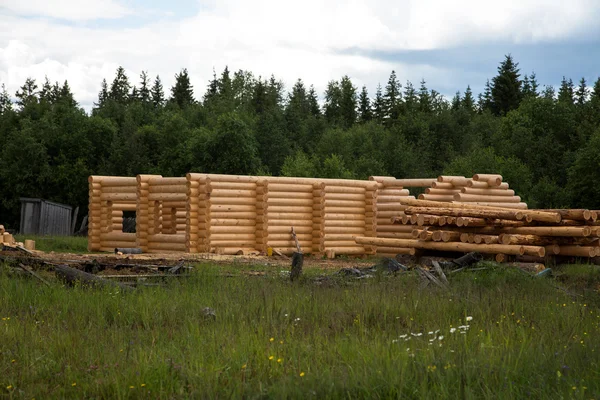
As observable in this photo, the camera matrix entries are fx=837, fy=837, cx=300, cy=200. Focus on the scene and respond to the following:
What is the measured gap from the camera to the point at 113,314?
9.48 metres

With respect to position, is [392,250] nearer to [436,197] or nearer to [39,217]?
[436,197]

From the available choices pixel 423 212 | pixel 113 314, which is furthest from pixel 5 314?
pixel 423 212

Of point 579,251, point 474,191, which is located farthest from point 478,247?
point 474,191

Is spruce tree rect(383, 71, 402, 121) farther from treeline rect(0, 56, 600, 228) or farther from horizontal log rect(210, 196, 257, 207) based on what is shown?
horizontal log rect(210, 196, 257, 207)

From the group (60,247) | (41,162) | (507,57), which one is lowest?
(60,247)

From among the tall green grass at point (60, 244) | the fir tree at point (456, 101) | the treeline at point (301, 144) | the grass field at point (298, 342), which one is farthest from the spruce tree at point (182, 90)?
the grass field at point (298, 342)

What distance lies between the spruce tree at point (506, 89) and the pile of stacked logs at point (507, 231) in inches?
2017

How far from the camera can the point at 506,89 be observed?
230 ft

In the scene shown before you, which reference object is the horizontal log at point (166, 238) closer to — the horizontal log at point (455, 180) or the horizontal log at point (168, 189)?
the horizontal log at point (168, 189)

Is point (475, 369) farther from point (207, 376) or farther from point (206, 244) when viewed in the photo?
point (206, 244)

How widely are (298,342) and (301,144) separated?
57.1m

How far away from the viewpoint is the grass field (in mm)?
6145

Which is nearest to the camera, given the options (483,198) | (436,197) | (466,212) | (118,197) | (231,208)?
(466,212)

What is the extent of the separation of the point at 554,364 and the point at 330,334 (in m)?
2.43
